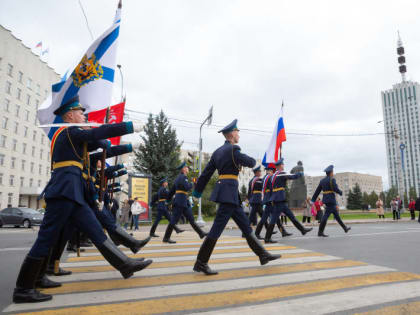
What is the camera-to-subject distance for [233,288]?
12.7ft

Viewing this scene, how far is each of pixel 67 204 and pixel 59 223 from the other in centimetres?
22

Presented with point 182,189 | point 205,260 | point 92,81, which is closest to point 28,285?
point 205,260

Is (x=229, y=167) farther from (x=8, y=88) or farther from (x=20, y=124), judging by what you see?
(x=20, y=124)

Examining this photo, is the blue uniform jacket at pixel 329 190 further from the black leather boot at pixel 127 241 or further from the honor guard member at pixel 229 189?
the black leather boot at pixel 127 241

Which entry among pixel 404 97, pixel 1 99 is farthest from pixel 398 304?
pixel 404 97

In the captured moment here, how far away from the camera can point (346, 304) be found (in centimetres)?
332

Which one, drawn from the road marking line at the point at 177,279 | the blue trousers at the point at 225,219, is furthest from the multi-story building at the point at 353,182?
the blue trousers at the point at 225,219

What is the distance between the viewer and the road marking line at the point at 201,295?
3195 mm

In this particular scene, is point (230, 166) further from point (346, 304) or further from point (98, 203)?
point (346, 304)

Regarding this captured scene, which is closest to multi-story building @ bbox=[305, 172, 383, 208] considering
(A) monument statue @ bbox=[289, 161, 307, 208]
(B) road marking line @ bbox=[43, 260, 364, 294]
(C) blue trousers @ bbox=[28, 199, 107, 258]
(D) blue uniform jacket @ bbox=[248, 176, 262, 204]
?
(A) monument statue @ bbox=[289, 161, 307, 208]

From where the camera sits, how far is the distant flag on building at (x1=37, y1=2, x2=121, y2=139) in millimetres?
5062

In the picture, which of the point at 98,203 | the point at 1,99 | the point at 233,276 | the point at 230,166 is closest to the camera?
the point at 233,276

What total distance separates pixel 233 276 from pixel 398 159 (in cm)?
3481

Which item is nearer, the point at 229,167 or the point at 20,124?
the point at 229,167
